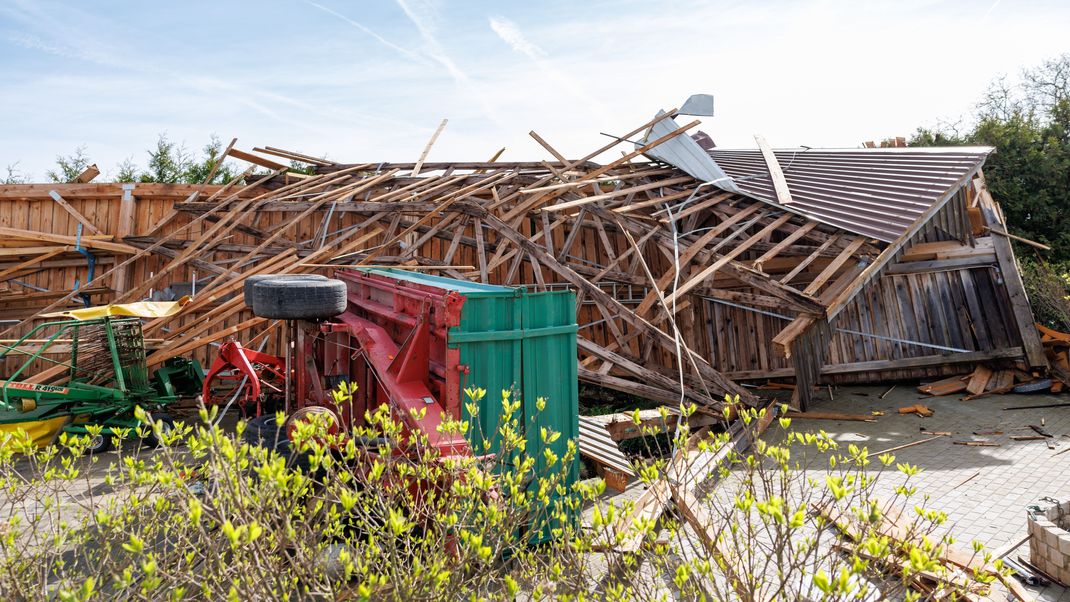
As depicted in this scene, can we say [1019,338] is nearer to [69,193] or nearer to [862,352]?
[862,352]

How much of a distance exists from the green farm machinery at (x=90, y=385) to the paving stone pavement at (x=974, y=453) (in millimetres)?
10473

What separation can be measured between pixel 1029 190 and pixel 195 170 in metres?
28.4

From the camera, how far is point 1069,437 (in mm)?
8547

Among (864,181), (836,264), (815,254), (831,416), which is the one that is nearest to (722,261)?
(815,254)

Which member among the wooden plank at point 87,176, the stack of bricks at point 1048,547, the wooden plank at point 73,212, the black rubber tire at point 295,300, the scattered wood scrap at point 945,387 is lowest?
the stack of bricks at point 1048,547

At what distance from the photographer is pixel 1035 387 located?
10969mm

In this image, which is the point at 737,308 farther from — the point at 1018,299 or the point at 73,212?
the point at 73,212

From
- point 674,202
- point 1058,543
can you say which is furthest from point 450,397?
point 674,202

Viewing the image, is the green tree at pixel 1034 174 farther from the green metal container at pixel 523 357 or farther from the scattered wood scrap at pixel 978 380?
the green metal container at pixel 523 357

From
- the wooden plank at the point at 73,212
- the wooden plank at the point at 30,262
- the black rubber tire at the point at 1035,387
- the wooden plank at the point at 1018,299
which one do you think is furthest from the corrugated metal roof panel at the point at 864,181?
the wooden plank at the point at 30,262

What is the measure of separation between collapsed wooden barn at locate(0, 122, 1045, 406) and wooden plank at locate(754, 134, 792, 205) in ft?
0.36

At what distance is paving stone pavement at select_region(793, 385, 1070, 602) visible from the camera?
609 centimetres

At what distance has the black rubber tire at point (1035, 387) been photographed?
432 inches

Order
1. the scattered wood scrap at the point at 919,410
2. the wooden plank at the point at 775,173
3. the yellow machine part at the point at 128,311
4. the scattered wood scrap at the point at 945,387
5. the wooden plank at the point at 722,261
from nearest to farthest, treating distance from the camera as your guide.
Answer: the yellow machine part at the point at 128,311, the wooden plank at the point at 722,261, the scattered wood scrap at the point at 919,410, the scattered wood scrap at the point at 945,387, the wooden plank at the point at 775,173
